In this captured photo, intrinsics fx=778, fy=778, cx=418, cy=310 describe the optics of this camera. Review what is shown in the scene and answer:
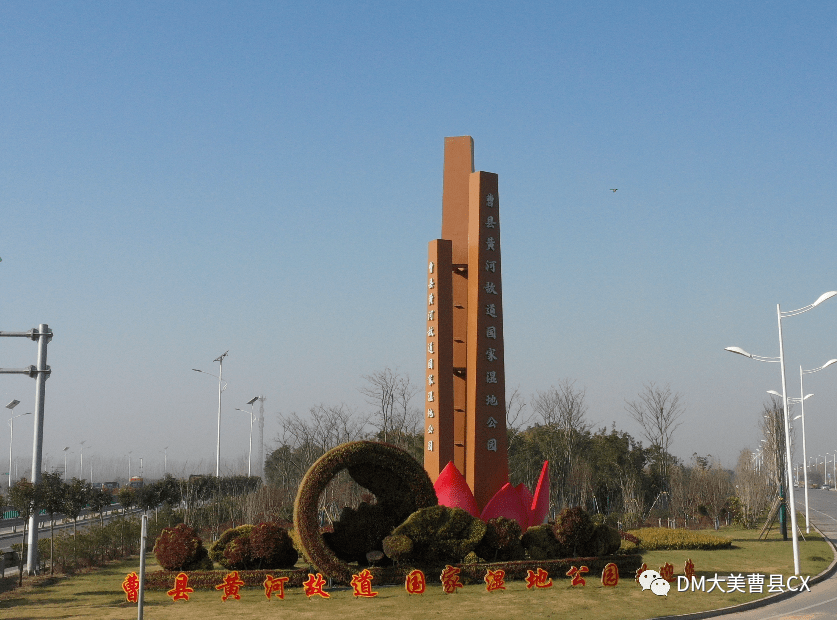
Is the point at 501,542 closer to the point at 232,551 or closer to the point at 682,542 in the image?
the point at 232,551

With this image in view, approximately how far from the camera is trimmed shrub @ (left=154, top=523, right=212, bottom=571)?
1448 cm

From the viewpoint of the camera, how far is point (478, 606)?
41.5ft

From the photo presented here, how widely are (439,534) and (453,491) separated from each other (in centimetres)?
185

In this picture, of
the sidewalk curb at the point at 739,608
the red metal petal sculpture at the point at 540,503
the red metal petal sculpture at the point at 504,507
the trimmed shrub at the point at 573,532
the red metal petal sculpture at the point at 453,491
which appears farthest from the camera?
the red metal petal sculpture at the point at 540,503

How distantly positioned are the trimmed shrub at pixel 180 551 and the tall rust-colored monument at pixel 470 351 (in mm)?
5594

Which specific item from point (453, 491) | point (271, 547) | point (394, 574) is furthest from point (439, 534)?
point (271, 547)

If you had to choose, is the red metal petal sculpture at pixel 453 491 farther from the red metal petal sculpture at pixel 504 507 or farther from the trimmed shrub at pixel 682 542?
the trimmed shrub at pixel 682 542

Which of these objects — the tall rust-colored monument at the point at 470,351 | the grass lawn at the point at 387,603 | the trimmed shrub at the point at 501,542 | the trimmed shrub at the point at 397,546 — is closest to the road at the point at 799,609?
the grass lawn at the point at 387,603

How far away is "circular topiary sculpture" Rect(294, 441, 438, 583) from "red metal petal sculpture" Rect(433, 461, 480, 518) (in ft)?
4.30

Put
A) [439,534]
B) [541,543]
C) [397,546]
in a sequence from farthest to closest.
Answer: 1. [541,543]
2. [439,534]
3. [397,546]

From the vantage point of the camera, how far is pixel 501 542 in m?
15.2

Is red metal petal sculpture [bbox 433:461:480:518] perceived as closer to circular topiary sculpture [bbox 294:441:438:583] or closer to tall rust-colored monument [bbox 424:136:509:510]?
tall rust-colored monument [bbox 424:136:509:510]

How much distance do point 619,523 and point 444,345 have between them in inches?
559

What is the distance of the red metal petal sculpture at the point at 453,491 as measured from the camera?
16.4 metres
